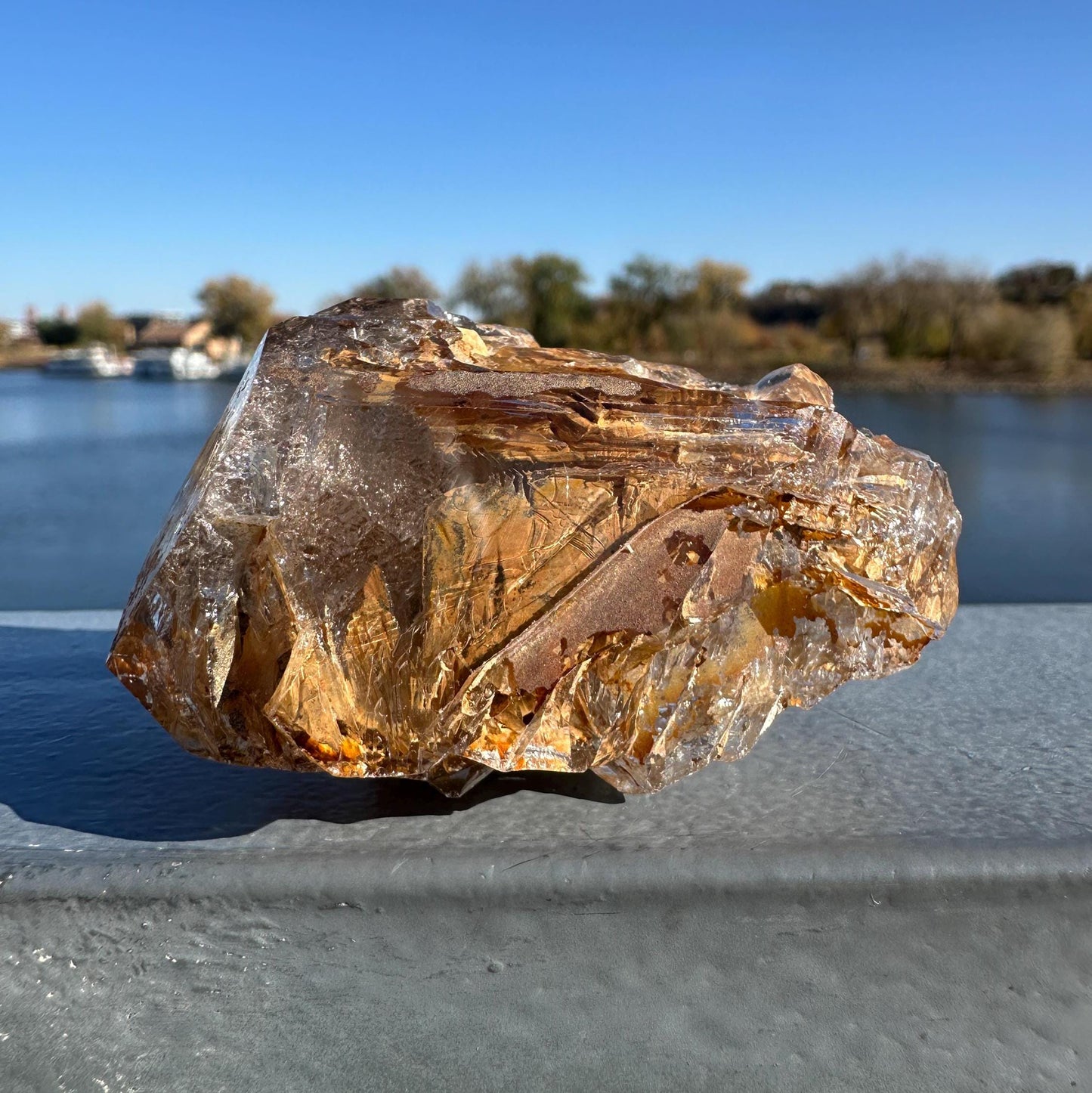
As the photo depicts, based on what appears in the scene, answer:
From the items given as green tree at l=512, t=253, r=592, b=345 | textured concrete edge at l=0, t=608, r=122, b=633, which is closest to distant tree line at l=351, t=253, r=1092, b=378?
green tree at l=512, t=253, r=592, b=345

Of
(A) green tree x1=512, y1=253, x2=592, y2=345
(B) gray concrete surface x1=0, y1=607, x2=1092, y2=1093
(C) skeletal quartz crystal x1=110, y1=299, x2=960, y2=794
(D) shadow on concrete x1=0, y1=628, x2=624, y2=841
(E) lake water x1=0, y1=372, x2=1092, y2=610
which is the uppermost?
(A) green tree x1=512, y1=253, x2=592, y2=345

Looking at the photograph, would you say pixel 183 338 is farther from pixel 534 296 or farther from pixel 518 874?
pixel 518 874

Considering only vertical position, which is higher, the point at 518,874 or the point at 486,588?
the point at 486,588

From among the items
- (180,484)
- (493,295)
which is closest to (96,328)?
(493,295)

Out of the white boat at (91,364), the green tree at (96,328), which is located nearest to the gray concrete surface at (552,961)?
the white boat at (91,364)

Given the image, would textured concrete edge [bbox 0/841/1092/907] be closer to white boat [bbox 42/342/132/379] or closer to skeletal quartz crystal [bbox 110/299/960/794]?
skeletal quartz crystal [bbox 110/299/960/794]

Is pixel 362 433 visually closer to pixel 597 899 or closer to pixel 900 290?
pixel 597 899
